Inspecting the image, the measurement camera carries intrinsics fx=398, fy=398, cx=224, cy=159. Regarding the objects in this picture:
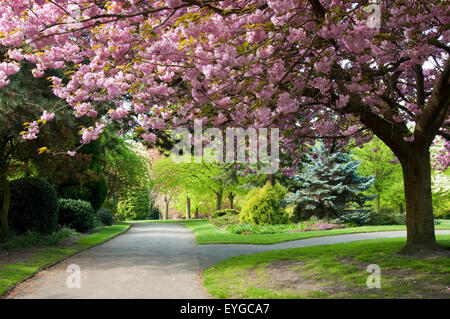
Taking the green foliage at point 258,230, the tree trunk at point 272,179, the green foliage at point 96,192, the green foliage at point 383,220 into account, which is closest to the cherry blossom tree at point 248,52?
the green foliage at point 258,230

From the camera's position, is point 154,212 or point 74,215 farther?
point 154,212

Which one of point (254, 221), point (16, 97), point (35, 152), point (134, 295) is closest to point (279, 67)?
point (134, 295)

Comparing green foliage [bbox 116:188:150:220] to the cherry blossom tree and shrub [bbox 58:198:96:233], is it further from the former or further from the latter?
the cherry blossom tree

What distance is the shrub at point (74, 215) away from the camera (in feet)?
60.4

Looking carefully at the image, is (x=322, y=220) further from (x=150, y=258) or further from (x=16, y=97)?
(x=16, y=97)

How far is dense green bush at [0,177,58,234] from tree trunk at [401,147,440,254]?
479 inches

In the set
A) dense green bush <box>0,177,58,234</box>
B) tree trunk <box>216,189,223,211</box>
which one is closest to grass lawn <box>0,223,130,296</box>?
dense green bush <box>0,177,58,234</box>

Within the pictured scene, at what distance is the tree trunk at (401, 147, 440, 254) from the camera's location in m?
8.31

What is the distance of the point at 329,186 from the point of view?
22328mm

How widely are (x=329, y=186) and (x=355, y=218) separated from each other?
228 centimetres

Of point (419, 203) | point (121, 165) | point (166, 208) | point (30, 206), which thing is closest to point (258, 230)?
point (30, 206)

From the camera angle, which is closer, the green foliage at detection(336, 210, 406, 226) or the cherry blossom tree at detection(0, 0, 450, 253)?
the cherry blossom tree at detection(0, 0, 450, 253)

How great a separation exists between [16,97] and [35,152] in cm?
369

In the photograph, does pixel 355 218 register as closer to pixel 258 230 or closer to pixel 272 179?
pixel 272 179
